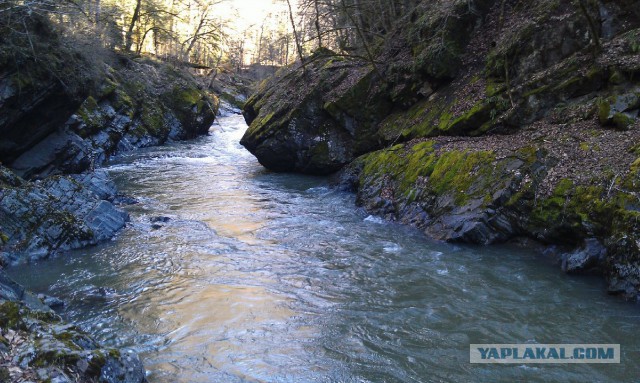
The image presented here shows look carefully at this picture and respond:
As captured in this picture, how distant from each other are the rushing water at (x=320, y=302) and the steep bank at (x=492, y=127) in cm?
81

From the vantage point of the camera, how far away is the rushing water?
17.6 ft

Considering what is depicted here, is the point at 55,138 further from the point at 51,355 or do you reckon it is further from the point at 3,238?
the point at 51,355

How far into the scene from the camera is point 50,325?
4.31 meters

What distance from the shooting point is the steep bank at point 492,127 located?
27.3 feet

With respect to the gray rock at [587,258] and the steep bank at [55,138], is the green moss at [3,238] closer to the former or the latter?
the steep bank at [55,138]

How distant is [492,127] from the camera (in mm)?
12445

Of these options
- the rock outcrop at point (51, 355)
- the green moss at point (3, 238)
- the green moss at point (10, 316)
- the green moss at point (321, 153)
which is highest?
the green moss at point (321, 153)

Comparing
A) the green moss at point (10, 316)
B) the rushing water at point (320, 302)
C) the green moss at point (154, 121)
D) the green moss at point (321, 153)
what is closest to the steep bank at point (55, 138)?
the green moss at point (154, 121)

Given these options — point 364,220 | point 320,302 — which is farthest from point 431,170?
point 320,302

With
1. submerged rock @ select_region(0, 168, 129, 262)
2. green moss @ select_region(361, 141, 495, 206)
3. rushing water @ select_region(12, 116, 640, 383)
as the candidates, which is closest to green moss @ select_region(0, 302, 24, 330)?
rushing water @ select_region(12, 116, 640, 383)

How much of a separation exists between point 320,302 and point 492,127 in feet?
26.1

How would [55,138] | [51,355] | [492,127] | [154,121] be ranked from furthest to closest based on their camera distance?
[154,121] < [55,138] < [492,127] < [51,355]

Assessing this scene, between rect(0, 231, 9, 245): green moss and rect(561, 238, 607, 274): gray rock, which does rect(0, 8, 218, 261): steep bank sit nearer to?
rect(0, 231, 9, 245): green moss

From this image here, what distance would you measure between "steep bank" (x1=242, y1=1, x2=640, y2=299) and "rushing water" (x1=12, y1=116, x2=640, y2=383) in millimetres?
808
